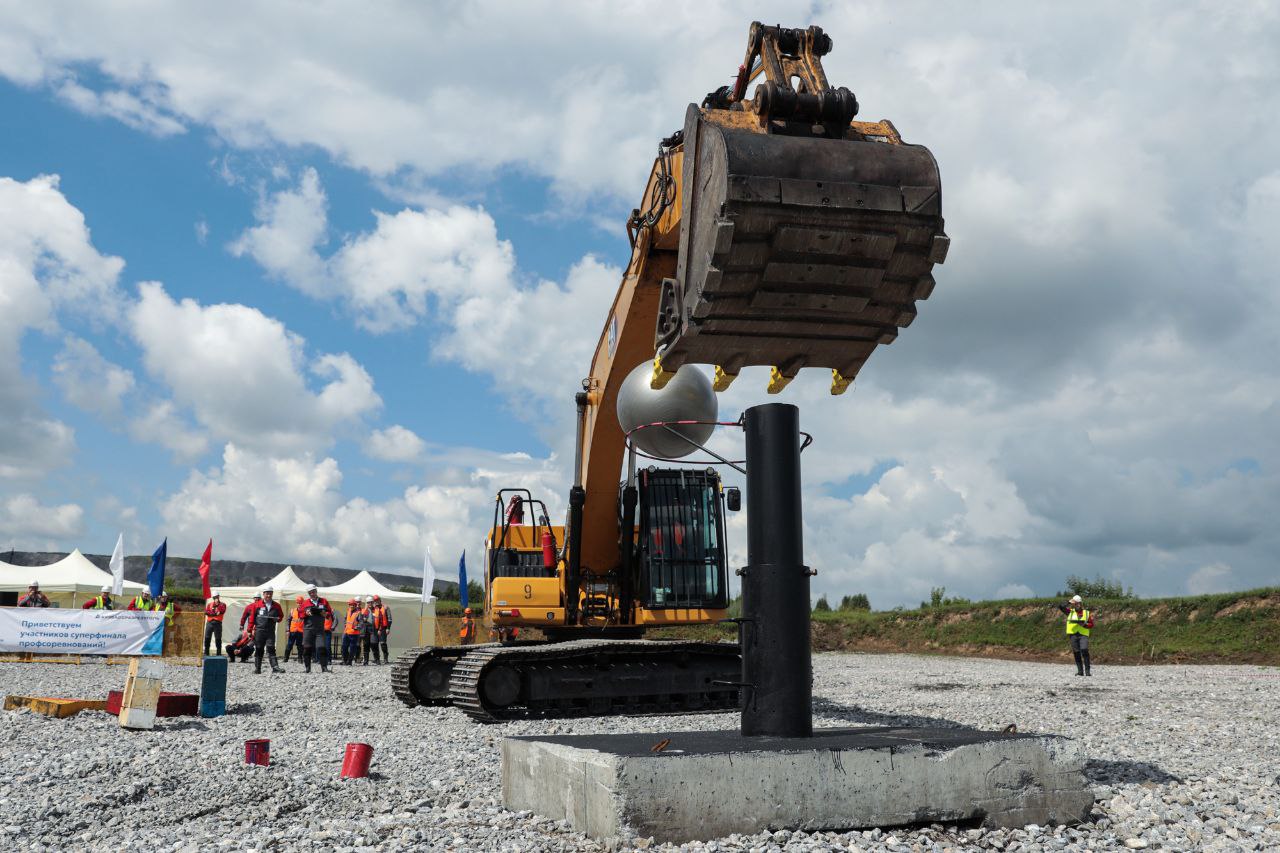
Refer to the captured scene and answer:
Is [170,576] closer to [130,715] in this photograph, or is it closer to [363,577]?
[363,577]

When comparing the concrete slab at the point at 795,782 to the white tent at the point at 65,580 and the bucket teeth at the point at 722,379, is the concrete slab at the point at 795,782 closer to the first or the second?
the bucket teeth at the point at 722,379

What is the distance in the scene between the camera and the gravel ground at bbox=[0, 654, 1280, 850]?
5074 millimetres

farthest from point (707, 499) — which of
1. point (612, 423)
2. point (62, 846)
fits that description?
point (62, 846)

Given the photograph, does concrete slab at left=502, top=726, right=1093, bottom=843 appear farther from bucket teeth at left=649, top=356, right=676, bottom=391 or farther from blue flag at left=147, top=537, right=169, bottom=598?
blue flag at left=147, top=537, right=169, bottom=598

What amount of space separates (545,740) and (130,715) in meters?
6.15

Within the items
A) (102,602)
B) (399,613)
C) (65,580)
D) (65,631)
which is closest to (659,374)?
(65,631)

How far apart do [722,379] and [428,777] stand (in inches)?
136

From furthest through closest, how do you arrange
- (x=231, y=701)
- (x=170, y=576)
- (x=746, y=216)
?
(x=170, y=576) → (x=231, y=701) → (x=746, y=216)

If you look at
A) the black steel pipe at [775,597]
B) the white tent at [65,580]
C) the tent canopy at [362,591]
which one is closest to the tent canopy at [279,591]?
the tent canopy at [362,591]

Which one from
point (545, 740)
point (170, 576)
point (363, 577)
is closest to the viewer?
point (545, 740)

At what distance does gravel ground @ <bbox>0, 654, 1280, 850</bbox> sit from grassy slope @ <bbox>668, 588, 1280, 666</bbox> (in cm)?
1248

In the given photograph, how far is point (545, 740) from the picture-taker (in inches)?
222

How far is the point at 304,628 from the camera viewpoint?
66.5ft

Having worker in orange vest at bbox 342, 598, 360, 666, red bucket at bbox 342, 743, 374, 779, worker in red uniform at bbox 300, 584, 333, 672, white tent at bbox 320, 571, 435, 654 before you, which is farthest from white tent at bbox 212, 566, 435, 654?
red bucket at bbox 342, 743, 374, 779
